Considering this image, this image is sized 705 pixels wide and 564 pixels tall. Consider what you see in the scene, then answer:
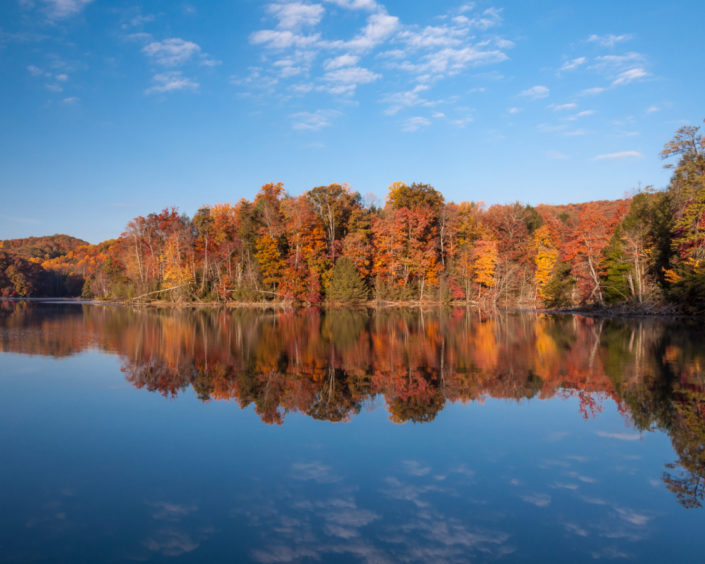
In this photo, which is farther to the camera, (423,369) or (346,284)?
(346,284)

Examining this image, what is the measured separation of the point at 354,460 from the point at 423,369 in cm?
632

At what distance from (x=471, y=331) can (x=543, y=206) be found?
57652 millimetres

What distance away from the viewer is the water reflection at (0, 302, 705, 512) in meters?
8.45

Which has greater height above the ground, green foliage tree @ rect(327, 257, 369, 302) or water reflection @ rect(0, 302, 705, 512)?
green foliage tree @ rect(327, 257, 369, 302)

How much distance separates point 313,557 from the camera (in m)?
4.02

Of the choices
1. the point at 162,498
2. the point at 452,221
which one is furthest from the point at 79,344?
the point at 452,221

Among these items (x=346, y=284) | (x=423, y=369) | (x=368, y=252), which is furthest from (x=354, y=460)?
(x=368, y=252)

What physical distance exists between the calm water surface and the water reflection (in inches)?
3.1

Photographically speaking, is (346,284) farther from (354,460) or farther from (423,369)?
(354,460)

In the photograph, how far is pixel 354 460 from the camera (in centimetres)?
625

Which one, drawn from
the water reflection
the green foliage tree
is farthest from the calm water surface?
the green foliage tree

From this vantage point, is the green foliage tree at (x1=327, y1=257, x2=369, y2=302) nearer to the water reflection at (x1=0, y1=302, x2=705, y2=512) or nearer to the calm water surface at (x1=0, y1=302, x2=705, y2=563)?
the water reflection at (x1=0, y1=302, x2=705, y2=512)

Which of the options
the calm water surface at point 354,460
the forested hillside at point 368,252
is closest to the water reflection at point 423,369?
the calm water surface at point 354,460

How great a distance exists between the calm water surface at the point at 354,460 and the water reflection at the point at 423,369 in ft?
0.26
